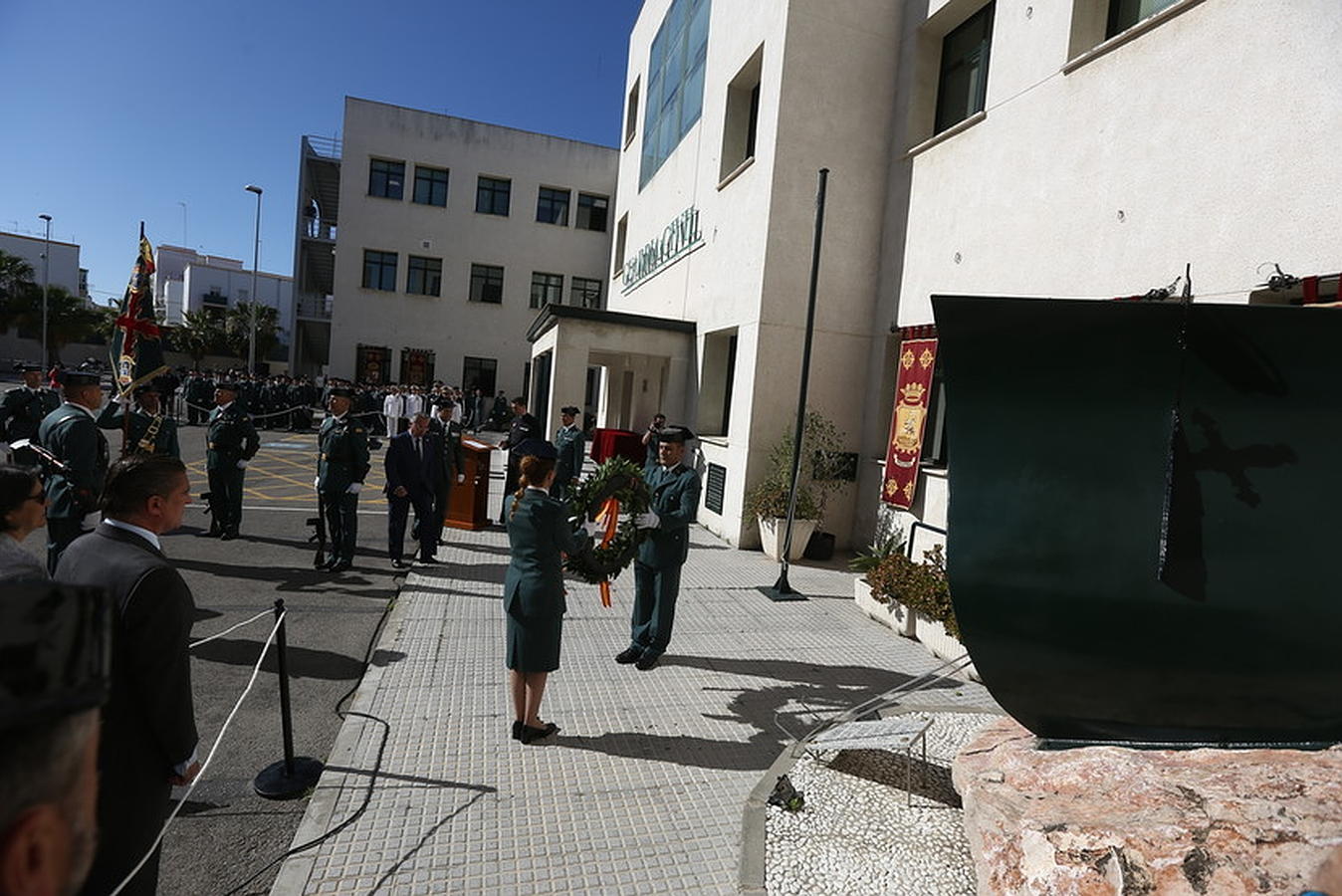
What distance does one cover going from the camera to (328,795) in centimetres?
389

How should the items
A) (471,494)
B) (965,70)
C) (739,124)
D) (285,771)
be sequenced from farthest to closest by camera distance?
1. (739,124)
2. (471,494)
3. (965,70)
4. (285,771)

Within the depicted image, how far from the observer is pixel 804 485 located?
10.5 m

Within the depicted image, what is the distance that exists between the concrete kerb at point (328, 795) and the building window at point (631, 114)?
21.5 m

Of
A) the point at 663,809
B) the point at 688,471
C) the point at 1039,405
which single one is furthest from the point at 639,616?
the point at 1039,405

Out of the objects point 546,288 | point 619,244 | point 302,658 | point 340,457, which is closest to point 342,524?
point 340,457

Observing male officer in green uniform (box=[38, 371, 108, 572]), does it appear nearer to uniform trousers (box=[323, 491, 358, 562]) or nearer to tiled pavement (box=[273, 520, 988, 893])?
uniform trousers (box=[323, 491, 358, 562])

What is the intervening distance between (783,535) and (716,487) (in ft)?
7.81

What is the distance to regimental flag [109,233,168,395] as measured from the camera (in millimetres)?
7945

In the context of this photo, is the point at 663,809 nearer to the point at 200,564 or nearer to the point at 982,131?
the point at 200,564

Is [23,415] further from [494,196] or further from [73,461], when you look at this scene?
[494,196]

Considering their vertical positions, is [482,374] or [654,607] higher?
[482,374]

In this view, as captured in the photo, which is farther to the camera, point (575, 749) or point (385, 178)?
point (385, 178)

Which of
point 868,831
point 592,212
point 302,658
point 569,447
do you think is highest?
point 592,212

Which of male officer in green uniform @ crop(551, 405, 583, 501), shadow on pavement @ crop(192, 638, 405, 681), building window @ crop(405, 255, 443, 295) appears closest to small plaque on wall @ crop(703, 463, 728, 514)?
male officer in green uniform @ crop(551, 405, 583, 501)
